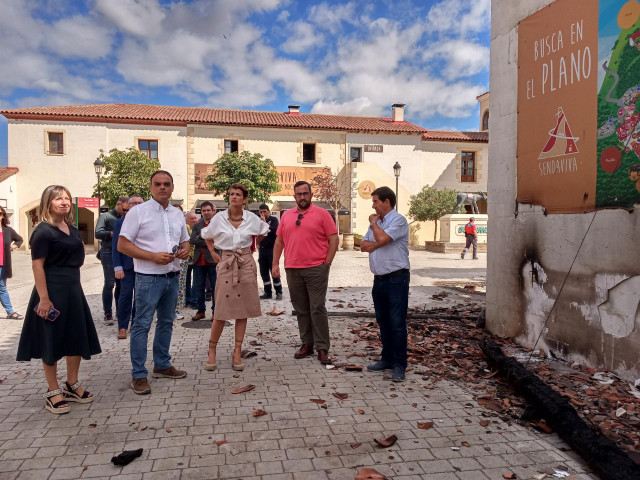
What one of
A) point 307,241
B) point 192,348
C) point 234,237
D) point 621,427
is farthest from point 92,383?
point 621,427

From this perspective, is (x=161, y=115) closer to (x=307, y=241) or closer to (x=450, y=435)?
(x=307, y=241)

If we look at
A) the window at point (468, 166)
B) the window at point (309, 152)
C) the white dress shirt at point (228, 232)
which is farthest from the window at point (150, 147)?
the white dress shirt at point (228, 232)

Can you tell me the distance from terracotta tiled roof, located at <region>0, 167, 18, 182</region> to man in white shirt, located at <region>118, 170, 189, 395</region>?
1061 inches

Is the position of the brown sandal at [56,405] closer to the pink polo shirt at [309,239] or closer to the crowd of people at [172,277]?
the crowd of people at [172,277]

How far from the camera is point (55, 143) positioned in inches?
1113

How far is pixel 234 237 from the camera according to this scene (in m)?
4.77

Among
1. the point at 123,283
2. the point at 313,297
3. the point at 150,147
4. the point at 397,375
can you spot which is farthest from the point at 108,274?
the point at 150,147

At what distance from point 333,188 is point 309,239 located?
25760mm

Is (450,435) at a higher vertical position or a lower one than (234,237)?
lower

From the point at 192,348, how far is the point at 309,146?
90.1 ft

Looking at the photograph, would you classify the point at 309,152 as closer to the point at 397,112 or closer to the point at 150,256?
the point at 397,112

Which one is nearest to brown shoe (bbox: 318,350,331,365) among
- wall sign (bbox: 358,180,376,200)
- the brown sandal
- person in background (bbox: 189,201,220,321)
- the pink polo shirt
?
the pink polo shirt

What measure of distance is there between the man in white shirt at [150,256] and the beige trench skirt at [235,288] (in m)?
0.55

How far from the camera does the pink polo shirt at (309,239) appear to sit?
5012 millimetres
